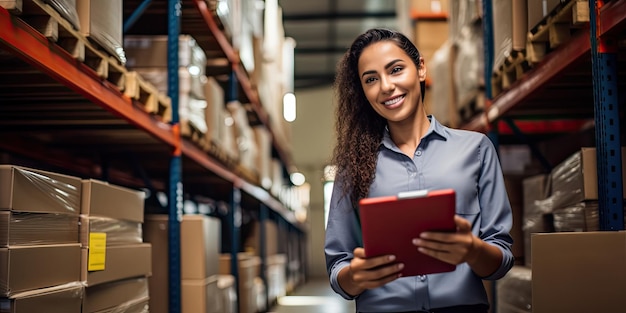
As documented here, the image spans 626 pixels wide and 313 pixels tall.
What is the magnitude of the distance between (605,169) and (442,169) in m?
1.49

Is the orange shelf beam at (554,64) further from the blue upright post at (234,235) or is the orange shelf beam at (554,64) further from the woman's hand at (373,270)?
the blue upright post at (234,235)

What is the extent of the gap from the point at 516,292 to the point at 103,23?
300 centimetres

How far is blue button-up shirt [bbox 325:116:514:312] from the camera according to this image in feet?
6.47

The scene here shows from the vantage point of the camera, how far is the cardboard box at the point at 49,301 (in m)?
2.65

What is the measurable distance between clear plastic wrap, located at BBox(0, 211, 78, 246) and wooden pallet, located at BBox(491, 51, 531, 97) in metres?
2.90

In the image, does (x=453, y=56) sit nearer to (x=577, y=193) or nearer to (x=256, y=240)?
(x=577, y=193)

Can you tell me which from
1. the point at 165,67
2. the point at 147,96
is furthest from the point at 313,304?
the point at 147,96

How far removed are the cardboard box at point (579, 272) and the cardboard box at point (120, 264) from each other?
7.01 feet

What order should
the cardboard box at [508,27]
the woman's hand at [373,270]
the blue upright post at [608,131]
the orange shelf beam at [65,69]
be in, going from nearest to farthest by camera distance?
the woman's hand at [373,270], the orange shelf beam at [65,69], the blue upright post at [608,131], the cardboard box at [508,27]

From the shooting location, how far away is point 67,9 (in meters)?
3.09

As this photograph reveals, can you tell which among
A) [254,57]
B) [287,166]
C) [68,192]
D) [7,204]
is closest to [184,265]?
[68,192]

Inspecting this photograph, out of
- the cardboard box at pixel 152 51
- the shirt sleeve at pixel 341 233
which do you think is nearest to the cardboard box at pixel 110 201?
the cardboard box at pixel 152 51

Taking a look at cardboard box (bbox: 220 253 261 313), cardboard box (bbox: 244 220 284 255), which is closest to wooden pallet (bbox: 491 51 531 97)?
cardboard box (bbox: 220 253 261 313)

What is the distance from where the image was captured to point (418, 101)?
7.23 ft
